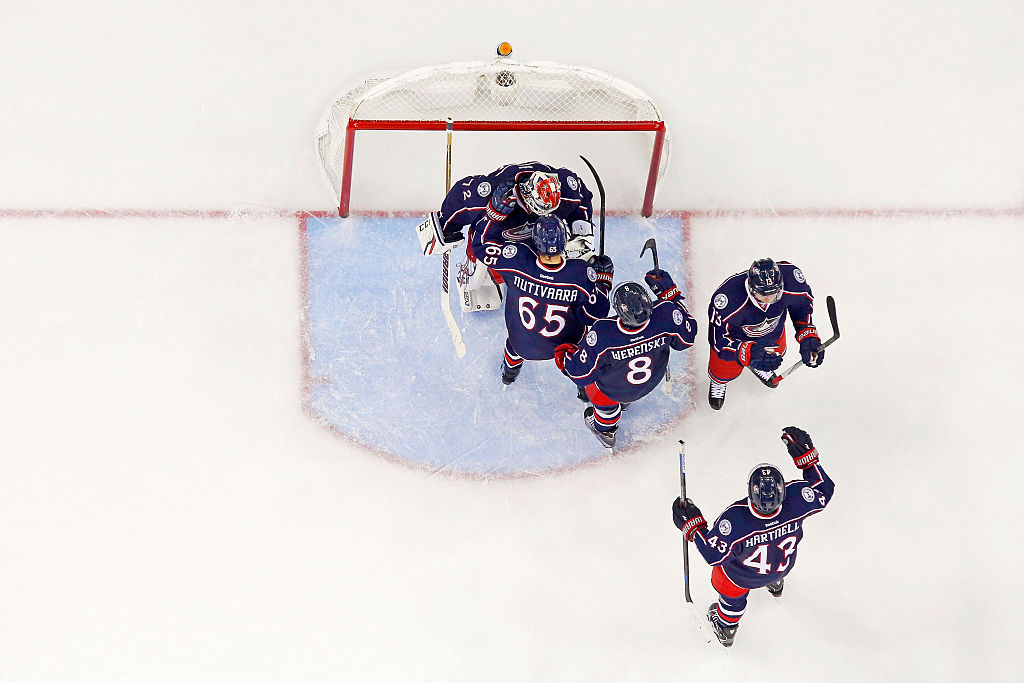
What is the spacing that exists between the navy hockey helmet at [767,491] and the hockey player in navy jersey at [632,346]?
67cm

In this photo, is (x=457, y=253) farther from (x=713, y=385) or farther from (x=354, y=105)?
(x=713, y=385)

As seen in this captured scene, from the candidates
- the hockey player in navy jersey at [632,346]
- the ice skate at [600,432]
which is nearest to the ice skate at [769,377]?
the ice skate at [600,432]

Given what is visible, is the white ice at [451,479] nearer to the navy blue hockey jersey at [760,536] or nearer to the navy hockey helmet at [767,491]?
the navy blue hockey jersey at [760,536]

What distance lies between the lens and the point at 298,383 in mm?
5910

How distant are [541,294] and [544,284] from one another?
0.05m

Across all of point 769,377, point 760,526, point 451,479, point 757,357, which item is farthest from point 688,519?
point 451,479

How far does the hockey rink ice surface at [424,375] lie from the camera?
586 centimetres

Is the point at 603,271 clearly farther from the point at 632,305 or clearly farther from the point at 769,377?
the point at 769,377

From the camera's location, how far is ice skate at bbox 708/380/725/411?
583 centimetres

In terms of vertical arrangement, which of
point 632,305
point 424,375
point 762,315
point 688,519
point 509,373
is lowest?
point 688,519

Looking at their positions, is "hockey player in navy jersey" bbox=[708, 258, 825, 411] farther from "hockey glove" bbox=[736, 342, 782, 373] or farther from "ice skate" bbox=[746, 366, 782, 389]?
"ice skate" bbox=[746, 366, 782, 389]

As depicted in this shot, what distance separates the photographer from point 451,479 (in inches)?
228

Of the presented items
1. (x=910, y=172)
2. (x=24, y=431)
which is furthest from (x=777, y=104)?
(x=24, y=431)

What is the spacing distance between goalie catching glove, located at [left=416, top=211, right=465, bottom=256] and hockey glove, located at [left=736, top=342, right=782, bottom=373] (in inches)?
55.3
